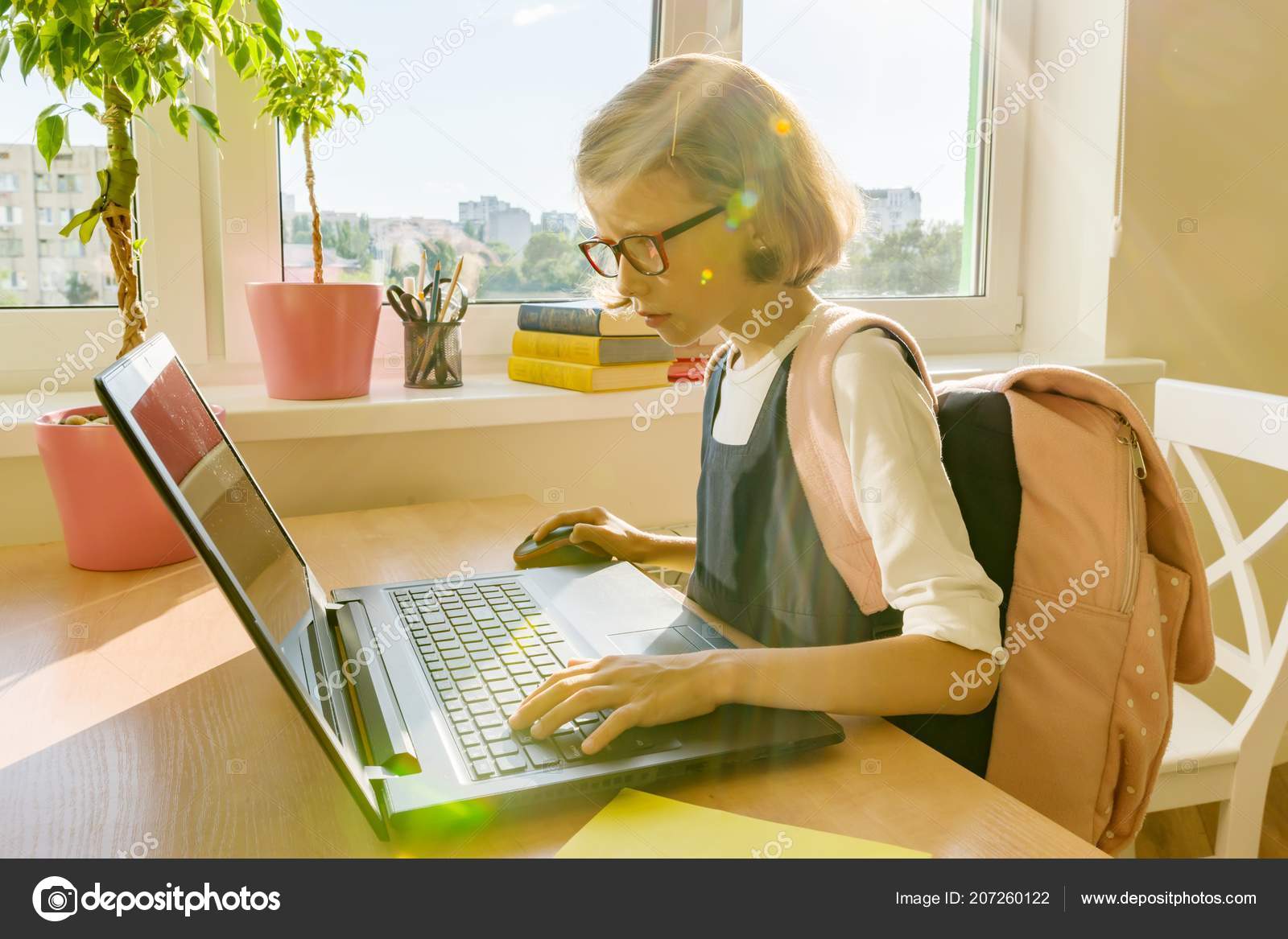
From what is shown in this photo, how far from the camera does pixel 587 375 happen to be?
149cm

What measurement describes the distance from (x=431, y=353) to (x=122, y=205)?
0.49m

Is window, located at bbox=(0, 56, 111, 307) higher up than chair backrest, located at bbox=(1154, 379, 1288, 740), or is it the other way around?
window, located at bbox=(0, 56, 111, 307)

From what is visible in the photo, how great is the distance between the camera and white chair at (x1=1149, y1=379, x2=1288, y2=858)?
1.18 meters

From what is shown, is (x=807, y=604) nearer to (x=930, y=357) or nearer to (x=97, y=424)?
(x=97, y=424)

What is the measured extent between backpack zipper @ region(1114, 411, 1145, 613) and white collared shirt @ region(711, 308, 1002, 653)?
115mm

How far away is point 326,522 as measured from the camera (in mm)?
1318

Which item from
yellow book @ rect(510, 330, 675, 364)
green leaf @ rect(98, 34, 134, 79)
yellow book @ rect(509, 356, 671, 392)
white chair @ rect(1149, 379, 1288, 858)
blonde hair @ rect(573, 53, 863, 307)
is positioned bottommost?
white chair @ rect(1149, 379, 1288, 858)

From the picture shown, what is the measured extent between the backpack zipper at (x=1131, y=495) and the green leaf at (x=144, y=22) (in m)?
0.94

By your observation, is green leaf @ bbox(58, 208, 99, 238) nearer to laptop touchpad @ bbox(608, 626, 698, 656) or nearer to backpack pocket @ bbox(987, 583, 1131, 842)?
laptop touchpad @ bbox(608, 626, 698, 656)

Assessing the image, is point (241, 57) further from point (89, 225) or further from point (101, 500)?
point (101, 500)

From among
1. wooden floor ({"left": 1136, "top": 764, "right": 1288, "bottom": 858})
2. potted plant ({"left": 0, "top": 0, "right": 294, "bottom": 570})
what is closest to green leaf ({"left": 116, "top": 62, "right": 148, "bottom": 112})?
potted plant ({"left": 0, "top": 0, "right": 294, "bottom": 570})

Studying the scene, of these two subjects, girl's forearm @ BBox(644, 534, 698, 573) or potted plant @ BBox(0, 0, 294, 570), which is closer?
potted plant @ BBox(0, 0, 294, 570)

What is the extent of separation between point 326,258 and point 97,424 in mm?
584

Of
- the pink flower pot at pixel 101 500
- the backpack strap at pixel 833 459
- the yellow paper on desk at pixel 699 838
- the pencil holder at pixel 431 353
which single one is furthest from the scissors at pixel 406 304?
the yellow paper on desk at pixel 699 838
